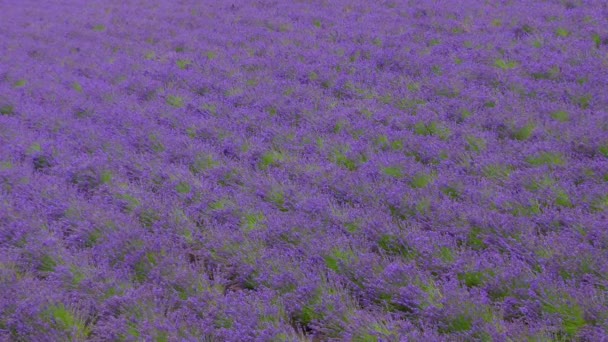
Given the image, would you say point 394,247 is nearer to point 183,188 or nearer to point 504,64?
point 183,188

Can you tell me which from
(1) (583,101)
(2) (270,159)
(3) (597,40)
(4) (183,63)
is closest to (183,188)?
(2) (270,159)

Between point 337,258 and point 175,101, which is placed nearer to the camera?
point 337,258

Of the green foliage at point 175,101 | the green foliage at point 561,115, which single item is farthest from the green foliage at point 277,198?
the green foliage at point 175,101

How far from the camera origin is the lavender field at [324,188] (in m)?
3.35

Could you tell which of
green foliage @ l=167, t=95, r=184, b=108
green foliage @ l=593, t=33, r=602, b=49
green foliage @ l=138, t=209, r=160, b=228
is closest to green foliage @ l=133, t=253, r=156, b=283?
green foliage @ l=138, t=209, r=160, b=228

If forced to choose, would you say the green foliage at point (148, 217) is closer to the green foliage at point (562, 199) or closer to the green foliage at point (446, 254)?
the green foliage at point (446, 254)

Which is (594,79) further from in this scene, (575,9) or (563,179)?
(575,9)

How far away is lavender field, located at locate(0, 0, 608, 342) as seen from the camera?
3.35 meters

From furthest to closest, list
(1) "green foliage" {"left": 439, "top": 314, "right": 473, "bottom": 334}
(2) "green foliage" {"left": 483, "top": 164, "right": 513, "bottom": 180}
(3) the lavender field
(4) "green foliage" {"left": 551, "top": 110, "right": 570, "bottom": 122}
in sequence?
(4) "green foliage" {"left": 551, "top": 110, "right": 570, "bottom": 122} → (2) "green foliage" {"left": 483, "top": 164, "right": 513, "bottom": 180} → (3) the lavender field → (1) "green foliage" {"left": 439, "top": 314, "right": 473, "bottom": 334}

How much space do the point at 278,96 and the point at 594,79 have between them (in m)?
3.05

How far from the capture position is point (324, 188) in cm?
472

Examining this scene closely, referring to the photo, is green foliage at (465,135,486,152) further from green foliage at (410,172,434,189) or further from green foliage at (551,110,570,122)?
green foliage at (551,110,570,122)

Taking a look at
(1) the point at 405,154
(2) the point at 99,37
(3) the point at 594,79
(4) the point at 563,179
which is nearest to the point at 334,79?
(1) the point at 405,154

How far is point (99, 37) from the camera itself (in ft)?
34.3
